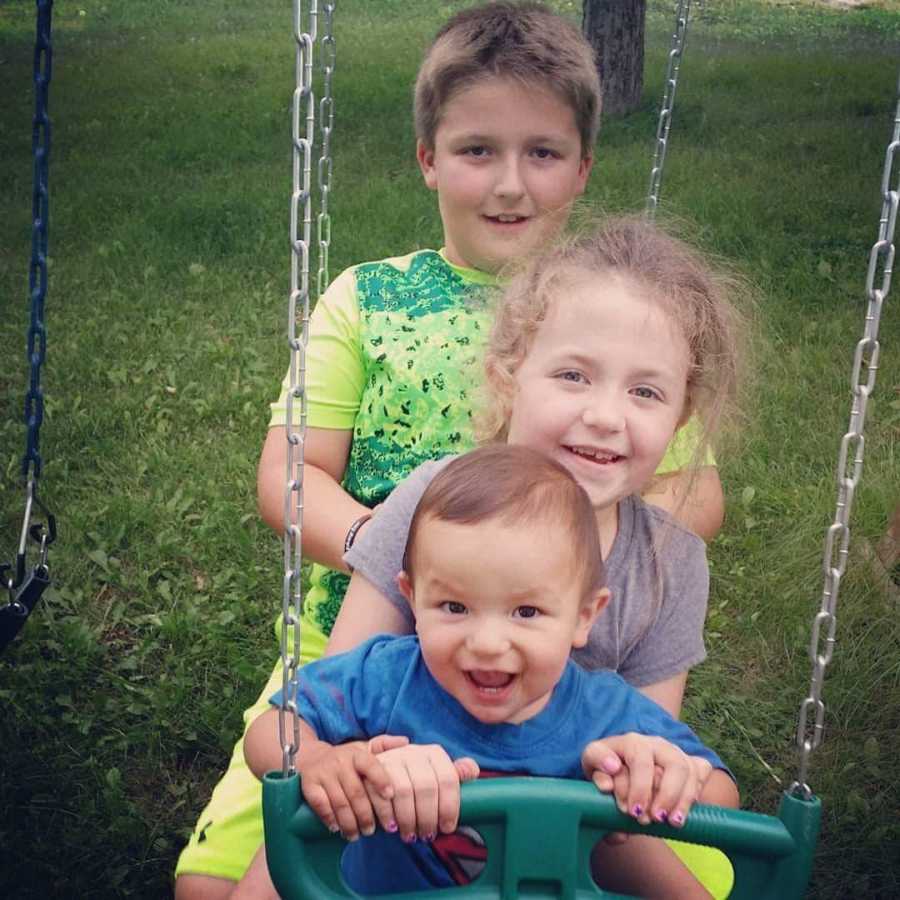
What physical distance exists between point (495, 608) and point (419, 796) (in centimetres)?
25

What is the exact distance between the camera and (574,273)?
6.42 feet

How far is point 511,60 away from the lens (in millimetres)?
2346

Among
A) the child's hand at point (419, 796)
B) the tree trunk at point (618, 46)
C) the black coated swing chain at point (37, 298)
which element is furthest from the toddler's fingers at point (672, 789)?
the tree trunk at point (618, 46)

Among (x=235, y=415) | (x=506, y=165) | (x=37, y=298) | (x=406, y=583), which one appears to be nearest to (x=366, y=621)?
(x=406, y=583)

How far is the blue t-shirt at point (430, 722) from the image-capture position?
5.41ft

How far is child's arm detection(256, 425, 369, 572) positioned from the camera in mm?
2221

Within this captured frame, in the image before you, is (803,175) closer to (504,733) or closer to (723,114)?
(723,114)

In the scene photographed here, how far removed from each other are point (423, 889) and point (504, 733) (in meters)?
0.24

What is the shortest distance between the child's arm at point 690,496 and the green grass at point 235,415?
0.20 meters

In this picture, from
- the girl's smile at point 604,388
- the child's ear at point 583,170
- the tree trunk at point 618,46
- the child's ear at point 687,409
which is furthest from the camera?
the tree trunk at point 618,46

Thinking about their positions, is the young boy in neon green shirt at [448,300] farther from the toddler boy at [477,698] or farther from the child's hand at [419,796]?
the child's hand at [419,796]

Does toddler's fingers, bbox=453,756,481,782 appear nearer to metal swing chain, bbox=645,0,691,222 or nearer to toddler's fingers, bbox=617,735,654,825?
toddler's fingers, bbox=617,735,654,825

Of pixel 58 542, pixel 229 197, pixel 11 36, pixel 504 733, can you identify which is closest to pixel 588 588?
pixel 504 733

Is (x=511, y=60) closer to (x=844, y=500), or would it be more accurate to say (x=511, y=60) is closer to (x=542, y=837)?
(x=844, y=500)
